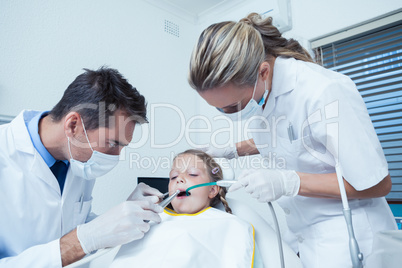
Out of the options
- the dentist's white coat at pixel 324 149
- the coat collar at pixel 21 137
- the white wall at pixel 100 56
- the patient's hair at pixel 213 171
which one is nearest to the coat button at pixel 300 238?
the dentist's white coat at pixel 324 149

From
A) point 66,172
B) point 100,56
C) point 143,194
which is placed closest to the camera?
point 66,172

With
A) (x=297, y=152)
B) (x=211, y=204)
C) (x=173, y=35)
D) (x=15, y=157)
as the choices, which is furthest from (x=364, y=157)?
(x=173, y=35)

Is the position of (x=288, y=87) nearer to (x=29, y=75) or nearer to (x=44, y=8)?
(x=29, y=75)

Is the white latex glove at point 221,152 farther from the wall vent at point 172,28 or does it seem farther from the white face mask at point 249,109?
the wall vent at point 172,28

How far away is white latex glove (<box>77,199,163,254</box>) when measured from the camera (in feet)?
3.39

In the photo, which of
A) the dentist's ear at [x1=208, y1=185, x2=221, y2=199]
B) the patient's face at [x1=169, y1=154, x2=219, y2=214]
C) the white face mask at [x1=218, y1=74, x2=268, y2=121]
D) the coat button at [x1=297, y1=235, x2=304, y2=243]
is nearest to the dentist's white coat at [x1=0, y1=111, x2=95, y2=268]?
the patient's face at [x1=169, y1=154, x2=219, y2=214]

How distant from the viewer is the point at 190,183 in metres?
1.42

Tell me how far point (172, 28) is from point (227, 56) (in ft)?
6.74

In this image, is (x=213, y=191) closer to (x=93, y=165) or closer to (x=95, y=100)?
(x=93, y=165)

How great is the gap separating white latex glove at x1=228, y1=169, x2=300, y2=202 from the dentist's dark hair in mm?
632

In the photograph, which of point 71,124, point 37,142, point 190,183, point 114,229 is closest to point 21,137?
point 37,142

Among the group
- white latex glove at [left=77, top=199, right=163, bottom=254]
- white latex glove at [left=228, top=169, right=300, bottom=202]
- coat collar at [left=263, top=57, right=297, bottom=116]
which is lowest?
white latex glove at [left=77, top=199, right=163, bottom=254]

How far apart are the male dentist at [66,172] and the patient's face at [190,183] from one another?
0.45 feet

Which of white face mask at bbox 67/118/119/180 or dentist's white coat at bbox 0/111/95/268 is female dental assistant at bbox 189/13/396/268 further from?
dentist's white coat at bbox 0/111/95/268
